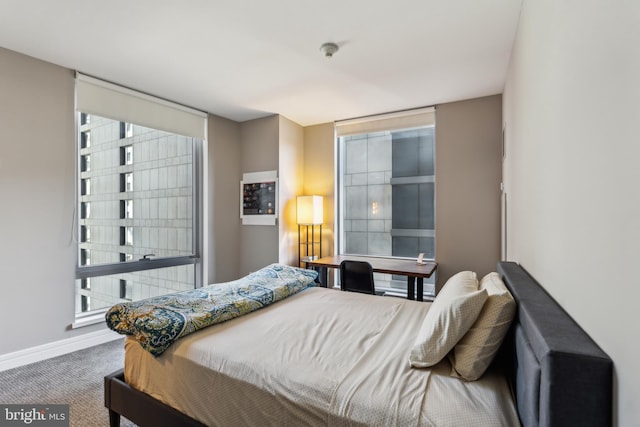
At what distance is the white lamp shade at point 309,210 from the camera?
410 centimetres

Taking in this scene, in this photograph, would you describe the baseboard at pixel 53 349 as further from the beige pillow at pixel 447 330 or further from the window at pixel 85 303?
the beige pillow at pixel 447 330

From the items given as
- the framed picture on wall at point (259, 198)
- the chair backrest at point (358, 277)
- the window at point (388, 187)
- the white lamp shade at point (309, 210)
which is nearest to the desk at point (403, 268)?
the chair backrest at point (358, 277)

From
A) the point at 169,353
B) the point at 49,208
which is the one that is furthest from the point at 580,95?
the point at 49,208

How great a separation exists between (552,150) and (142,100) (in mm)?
3677

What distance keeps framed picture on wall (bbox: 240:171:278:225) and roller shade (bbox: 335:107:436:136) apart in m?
1.18

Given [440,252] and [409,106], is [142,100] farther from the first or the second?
[440,252]

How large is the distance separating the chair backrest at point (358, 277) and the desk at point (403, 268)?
0.19m

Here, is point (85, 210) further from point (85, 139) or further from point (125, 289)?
point (125, 289)

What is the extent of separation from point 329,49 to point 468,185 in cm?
222

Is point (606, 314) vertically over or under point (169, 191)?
under

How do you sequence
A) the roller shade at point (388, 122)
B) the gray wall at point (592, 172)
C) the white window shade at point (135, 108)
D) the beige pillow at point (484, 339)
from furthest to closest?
1. the roller shade at point (388, 122)
2. the white window shade at point (135, 108)
3. the beige pillow at point (484, 339)
4. the gray wall at point (592, 172)

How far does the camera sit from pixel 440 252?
12.1ft

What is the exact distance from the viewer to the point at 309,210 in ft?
13.5

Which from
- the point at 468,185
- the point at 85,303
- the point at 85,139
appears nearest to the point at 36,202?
the point at 85,139
